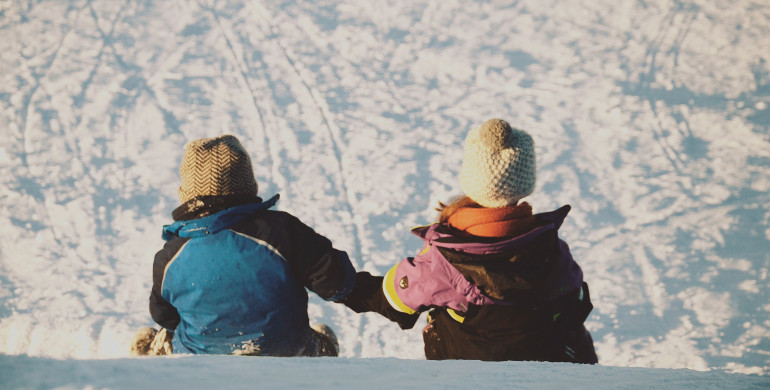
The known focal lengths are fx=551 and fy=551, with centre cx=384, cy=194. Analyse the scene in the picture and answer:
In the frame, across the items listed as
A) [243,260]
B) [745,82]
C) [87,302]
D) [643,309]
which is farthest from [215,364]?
[745,82]

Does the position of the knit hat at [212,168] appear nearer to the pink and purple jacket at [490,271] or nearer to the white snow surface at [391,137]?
the pink and purple jacket at [490,271]

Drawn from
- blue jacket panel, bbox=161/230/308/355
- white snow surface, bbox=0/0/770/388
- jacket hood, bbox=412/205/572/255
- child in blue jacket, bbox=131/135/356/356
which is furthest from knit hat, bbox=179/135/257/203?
white snow surface, bbox=0/0/770/388

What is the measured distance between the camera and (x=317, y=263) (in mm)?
1924

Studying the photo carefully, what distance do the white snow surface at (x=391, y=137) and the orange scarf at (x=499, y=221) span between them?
0.38m

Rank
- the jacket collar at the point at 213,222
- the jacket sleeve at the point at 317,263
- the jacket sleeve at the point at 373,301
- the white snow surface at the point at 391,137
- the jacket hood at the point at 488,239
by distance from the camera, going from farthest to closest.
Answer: the white snow surface at the point at 391,137
the jacket sleeve at the point at 373,301
the jacket sleeve at the point at 317,263
the jacket collar at the point at 213,222
the jacket hood at the point at 488,239

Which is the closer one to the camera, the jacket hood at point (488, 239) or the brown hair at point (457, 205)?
the jacket hood at point (488, 239)

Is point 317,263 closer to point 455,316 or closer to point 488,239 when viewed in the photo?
point 455,316

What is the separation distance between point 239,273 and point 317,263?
0.27 meters

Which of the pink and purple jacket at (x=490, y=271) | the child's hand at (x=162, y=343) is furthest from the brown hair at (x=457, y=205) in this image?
the child's hand at (x=162, y=343)

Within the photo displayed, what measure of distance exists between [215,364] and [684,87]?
441cm

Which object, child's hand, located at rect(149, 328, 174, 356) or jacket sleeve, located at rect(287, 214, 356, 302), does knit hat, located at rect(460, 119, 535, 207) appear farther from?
child's hand, located at rect(149, 328, 174, 356)

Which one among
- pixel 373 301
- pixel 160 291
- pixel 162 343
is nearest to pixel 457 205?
pixel 373 301

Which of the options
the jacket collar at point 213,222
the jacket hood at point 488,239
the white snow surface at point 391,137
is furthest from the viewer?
the white snow surface at point 391,137

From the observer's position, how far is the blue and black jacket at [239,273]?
181 cm
